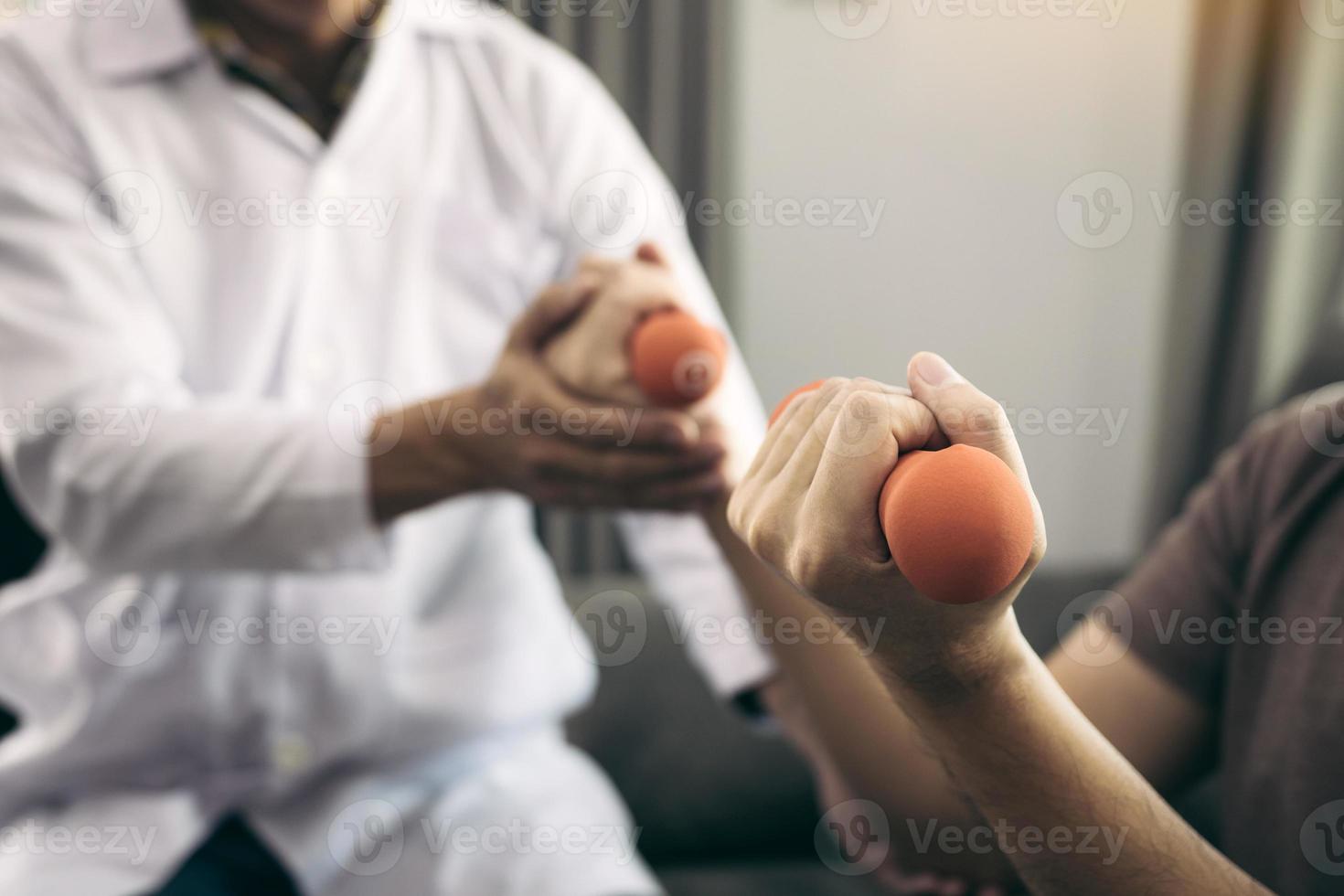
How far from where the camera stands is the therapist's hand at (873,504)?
35 centimetres

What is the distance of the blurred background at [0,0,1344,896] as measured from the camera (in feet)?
5.73

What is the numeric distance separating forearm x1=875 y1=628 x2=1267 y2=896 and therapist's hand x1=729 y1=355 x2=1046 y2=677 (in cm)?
1

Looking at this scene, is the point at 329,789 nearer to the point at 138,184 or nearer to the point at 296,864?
the point at 296,864

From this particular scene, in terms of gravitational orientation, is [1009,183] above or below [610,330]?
below

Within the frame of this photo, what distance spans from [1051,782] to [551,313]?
41cm

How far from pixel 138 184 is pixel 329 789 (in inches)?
19.4

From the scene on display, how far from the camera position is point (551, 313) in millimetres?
646

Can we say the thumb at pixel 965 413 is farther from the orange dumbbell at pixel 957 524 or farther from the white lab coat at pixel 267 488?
the white lab coat at pixel 267 488

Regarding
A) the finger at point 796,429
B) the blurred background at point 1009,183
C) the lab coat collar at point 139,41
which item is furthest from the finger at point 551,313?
the blurred background at point 1009,183

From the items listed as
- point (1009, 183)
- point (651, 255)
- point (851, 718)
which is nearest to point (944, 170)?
point (1009, 183)

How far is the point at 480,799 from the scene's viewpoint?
0.78m

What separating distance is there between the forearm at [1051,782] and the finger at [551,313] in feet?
1.10

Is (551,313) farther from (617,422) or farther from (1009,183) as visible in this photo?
(1009,183)

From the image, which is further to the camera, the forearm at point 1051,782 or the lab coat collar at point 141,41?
the lab coat collar at point 141,41
